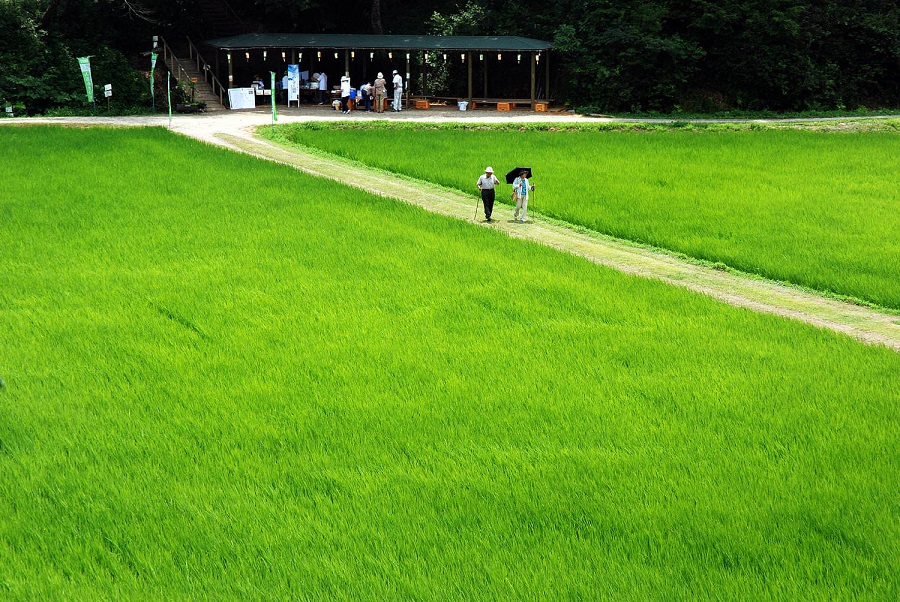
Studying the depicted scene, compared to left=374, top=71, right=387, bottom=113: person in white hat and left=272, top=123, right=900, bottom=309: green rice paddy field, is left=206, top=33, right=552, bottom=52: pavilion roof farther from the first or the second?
left=272, top=123, right=900, bottom=309: green rice paddy field

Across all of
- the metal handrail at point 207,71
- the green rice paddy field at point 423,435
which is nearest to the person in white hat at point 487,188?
the green rice paddy field at point 423,435

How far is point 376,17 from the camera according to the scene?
4231cm

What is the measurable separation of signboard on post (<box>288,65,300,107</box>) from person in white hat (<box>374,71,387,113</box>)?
2.93 metres

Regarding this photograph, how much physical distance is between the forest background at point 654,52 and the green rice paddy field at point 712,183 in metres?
6.39

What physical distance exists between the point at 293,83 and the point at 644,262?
79.8 feet

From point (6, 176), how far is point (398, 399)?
16.2 metres

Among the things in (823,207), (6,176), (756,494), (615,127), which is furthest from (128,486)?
(615,127)

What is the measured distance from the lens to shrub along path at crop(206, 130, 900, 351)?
43.2 feet

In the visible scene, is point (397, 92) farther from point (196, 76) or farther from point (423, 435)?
point (423, 435)

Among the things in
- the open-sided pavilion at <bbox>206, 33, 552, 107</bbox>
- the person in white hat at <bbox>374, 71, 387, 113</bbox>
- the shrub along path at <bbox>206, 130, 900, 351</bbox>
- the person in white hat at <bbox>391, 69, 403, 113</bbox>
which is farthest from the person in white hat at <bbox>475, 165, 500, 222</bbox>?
the open-sided pavilion at <bbox>206, 33, 552, 107</bbox>

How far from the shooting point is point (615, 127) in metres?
32.5

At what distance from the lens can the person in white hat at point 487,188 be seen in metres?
18.4

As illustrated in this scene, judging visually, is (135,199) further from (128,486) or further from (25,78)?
(25,78)

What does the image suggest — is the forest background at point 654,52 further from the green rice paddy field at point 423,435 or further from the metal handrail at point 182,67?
the green rice paddy field at point 423,435
